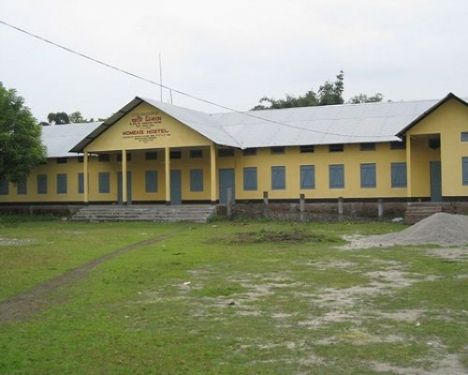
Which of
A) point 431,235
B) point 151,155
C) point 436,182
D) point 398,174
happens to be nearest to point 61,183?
point 151,155

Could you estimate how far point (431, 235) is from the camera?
1931 cm

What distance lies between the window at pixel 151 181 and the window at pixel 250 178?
5693 millimetres

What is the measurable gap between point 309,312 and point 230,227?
1756 cm

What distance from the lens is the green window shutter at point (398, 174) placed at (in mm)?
30109

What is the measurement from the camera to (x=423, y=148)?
98.3ft

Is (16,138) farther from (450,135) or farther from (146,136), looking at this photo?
(450,135)

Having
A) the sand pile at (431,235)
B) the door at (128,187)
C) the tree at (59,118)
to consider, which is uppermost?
the tree at (59,118)

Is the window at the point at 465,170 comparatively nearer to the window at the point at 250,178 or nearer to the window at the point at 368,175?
the window at the point at 368,175

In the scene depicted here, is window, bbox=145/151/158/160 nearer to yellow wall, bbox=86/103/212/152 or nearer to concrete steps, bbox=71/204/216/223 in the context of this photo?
yellow wall, bbox=86/103/212/152

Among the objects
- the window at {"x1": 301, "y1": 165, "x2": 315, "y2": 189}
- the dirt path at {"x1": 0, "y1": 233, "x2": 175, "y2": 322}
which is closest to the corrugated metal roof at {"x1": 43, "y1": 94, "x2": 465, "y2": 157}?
the window at {"x1": 301, "y1": 165, "x2": 315, "y2": 189}

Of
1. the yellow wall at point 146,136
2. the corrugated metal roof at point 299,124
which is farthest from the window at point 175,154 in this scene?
the yellow wall at point 146,136

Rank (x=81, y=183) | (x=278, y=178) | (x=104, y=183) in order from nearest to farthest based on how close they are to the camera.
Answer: (x=278, y=178), (x=104, y=183), (x=81, y=183)

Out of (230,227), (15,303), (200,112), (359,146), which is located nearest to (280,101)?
(200,112)

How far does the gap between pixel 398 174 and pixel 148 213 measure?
12.9 metres
